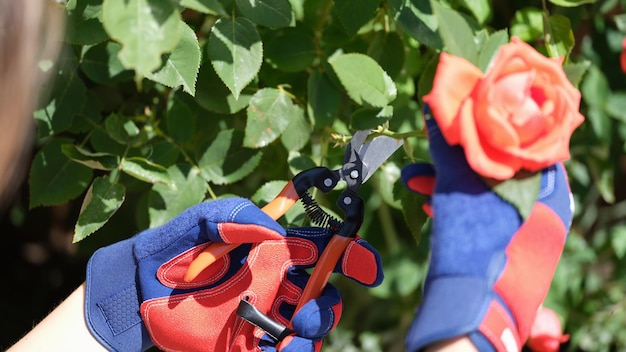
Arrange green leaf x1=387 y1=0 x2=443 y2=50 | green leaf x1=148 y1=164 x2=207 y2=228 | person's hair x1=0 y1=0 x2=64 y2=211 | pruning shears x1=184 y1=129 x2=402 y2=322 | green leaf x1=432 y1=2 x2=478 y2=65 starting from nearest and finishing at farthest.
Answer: person's hair x1=0 y1=0 x2=64 y2=211
green leaf x1=432 y1=2 x2=478 y2=65
pruning shears x1=184 y1=129 x2=402 y2=322
green leaf x1=387 y1=0 x2=443 y2=50
green leaf x1=148 y1=164 x2=207 y2=228

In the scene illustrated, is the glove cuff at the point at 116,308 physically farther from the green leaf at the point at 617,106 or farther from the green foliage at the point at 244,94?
the green leaf at the point at 617,106

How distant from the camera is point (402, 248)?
164 cm

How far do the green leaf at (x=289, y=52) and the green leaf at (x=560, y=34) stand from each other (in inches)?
13.6

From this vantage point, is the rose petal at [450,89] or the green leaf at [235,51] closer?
the rose petal at [450,89]

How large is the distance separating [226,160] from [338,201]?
30 cm

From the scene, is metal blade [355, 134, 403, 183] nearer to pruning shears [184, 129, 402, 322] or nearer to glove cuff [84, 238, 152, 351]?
pruning shears [184, 129, 402, 322]

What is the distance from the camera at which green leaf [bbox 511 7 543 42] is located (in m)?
1.19

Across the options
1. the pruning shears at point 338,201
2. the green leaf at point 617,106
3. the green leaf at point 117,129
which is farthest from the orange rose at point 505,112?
the green leaf at point 617,106

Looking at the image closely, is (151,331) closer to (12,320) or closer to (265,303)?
(265,303)

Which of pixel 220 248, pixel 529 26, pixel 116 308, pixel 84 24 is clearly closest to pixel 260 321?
pixel 220 248

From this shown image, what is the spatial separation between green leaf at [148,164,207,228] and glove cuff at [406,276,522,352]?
489mm

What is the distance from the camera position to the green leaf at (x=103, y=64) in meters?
1.06

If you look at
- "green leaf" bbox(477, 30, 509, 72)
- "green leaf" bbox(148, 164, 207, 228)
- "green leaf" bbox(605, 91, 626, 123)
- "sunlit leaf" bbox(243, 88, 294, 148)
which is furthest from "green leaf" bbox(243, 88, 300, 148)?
"green leaf" bbox(605, 91, 626, 123)

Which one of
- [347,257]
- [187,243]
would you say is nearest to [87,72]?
[187,243]
